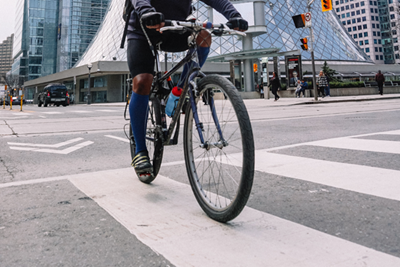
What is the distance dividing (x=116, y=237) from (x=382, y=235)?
51.0 inches

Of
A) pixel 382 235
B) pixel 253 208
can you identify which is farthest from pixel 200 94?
pixel 382 235

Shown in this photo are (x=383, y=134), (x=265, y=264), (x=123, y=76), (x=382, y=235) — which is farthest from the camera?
(x=123, y=76)

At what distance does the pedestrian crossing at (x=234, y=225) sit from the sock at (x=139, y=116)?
0.38 metres

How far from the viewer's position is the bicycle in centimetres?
158

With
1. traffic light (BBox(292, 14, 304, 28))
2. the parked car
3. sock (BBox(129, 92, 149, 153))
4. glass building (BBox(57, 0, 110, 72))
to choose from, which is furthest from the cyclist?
glass building (BBox(57, 0, 110, 72))

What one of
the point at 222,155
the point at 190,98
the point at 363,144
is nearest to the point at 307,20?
the point at 363,144

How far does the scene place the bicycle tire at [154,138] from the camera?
251 centimetres

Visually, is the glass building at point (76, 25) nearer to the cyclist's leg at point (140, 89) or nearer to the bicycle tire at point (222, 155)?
the cyclist's leg at point (140, 89)

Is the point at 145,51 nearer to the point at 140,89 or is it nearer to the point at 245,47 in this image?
the point at 140,89

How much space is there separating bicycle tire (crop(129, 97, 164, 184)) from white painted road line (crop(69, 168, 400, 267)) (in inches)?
14.3

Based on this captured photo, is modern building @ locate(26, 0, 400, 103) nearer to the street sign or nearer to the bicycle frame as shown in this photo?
the street sign

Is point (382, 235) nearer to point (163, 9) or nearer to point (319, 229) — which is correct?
point (319, 229)

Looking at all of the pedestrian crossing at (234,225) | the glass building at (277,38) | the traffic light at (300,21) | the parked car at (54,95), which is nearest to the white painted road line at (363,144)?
the pedestrian crossing at (234,225)

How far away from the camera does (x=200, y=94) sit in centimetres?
195
